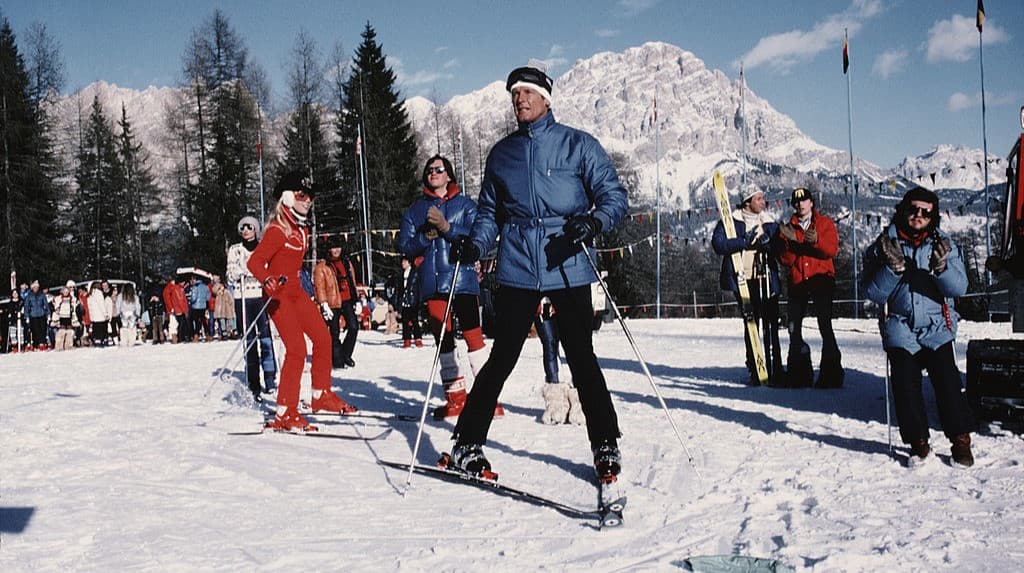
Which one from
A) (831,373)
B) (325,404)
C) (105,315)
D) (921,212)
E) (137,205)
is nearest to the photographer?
(921,212)

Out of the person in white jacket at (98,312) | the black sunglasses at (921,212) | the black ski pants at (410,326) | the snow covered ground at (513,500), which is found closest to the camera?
the snow covered ground at (513,500)

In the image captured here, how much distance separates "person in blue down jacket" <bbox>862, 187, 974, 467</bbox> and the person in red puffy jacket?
286 centimetres

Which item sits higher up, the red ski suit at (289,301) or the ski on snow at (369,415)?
the red ski suit at (289,301)

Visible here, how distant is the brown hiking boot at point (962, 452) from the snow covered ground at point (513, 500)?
71 millimetres

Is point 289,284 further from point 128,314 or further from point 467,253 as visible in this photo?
point 128,314

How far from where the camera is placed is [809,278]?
7.70 meters

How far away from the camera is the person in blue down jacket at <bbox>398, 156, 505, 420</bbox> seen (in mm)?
6191

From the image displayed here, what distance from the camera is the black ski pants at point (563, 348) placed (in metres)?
3.98

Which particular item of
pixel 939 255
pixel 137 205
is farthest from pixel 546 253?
pixel 137 205

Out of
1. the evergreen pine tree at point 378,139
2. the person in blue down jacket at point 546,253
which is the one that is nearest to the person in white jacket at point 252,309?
the person in blue down jacket at point 546,253

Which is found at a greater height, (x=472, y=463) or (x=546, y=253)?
(x=546, y=253)

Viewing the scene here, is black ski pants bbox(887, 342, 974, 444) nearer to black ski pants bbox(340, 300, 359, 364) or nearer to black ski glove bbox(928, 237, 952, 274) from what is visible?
black ski glove bbox(928, 237, 952, 274)

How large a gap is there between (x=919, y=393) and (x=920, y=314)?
47cm

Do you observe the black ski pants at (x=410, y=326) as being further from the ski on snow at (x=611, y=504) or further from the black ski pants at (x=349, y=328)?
the ski on snow at (x=611, y=504)
